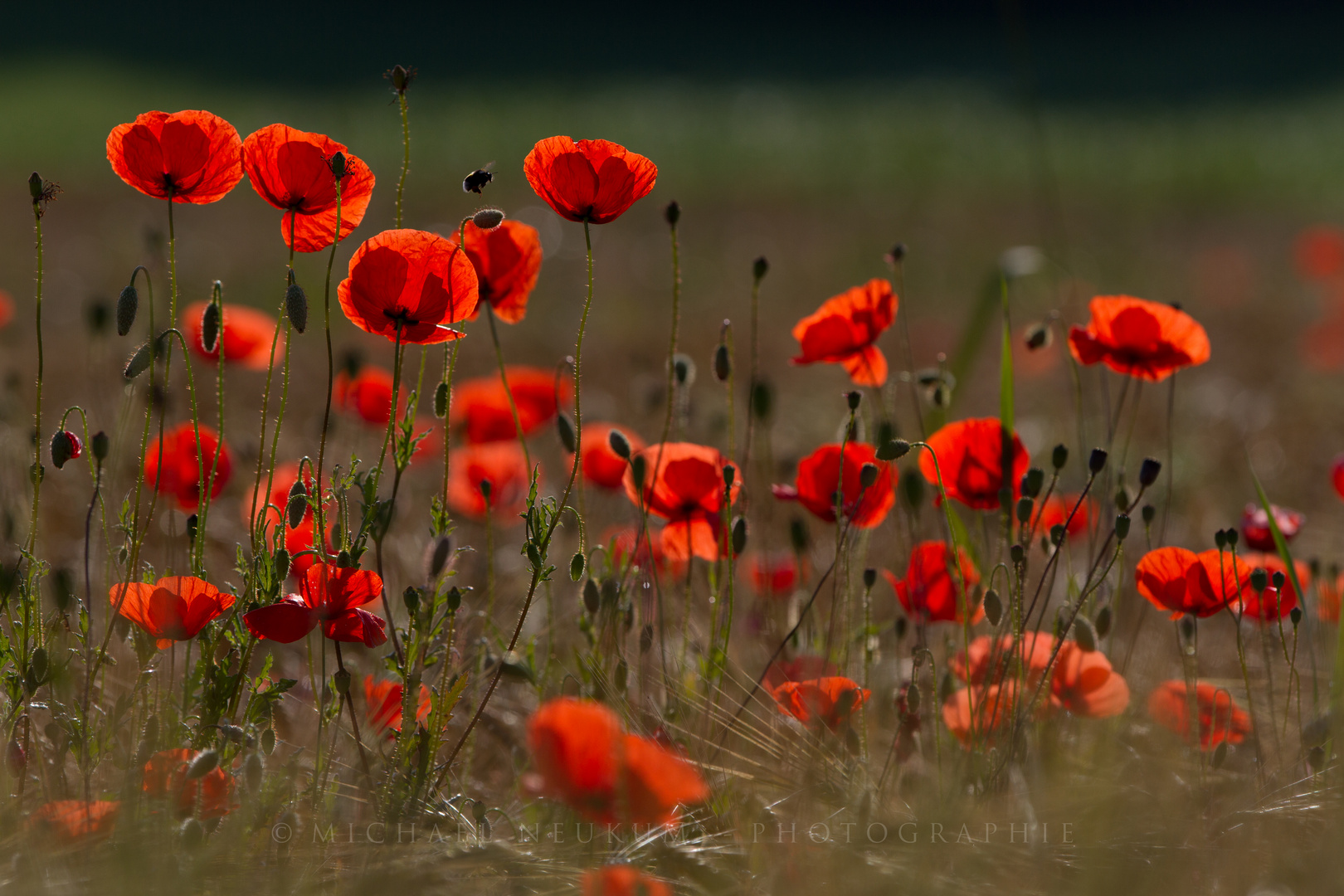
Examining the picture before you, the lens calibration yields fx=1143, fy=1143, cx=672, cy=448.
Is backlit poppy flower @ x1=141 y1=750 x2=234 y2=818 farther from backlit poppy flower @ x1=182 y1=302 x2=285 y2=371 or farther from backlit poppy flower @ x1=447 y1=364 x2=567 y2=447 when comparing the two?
backlit poppy flower @ x1=447 y1=364 x2=567 y2=447

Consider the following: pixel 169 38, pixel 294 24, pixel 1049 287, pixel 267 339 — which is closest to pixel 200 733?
pixel 267 339

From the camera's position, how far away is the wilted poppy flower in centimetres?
95

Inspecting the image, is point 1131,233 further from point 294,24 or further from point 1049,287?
point 294,24

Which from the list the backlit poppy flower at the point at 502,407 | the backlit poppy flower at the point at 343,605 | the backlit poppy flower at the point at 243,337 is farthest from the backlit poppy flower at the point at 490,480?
the backlit poppy flower at the point at 343,605

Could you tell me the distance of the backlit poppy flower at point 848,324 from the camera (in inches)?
67.4

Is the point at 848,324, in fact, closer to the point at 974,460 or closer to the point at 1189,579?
the point at 974,460

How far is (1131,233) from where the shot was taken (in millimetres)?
8227

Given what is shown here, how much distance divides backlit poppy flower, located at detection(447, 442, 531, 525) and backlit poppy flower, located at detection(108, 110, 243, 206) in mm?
855

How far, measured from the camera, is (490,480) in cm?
215

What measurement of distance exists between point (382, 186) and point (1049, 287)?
545 cm

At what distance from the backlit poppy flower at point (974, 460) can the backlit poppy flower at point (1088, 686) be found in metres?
0.25

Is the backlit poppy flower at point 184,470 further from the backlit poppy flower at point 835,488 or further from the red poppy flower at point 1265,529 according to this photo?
the red poppy flower at point 1265,529

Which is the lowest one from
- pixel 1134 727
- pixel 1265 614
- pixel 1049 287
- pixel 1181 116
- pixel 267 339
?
pixel 1134 727

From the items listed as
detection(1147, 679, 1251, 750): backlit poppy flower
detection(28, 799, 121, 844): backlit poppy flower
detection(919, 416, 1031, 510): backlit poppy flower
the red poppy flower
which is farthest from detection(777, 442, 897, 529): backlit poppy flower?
detection(28, 799, 121, 844): backlit poppy flower
